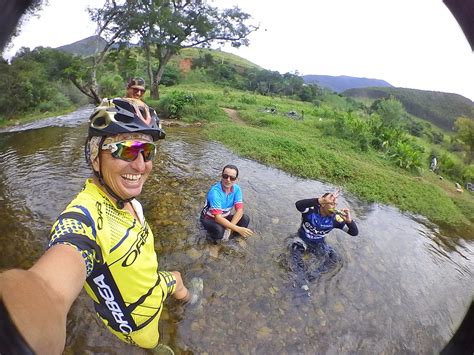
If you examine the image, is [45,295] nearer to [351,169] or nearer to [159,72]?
[351,169]

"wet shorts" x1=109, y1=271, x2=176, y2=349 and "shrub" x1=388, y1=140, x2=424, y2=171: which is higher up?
"wet shorts" x1=109, y1=271, x2=176, y2=349

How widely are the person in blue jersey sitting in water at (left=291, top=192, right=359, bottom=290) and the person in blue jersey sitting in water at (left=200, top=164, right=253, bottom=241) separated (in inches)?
38.6

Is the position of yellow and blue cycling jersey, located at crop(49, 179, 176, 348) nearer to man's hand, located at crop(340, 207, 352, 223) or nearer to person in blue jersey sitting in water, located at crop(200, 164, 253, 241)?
person in blue jersey sitting in water, located at crop(200, 164, 253, 241)

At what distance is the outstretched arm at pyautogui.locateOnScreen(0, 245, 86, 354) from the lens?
659 mm

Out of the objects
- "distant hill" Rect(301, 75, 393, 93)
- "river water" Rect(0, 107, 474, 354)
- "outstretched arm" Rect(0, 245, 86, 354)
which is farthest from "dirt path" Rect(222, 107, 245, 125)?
"distant hill" Rect(301, 75, 393, 93)

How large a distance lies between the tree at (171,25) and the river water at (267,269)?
10.6 meters

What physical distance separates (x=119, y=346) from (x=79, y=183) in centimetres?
467

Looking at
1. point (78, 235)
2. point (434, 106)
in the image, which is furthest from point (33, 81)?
point (434, 106)

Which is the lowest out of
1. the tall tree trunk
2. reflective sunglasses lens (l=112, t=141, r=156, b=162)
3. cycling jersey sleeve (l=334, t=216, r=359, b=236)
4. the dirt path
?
cycling jersey sleeve (l=334, t=216, r=359, b=236)

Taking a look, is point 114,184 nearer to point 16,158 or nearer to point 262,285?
point 262,285

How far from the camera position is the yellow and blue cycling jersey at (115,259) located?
54.9 inches

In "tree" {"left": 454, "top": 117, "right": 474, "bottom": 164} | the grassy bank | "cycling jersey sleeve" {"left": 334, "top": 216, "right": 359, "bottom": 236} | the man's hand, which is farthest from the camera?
"tree" {"left": 454, "top": 117, "right": 474, "bottom": 164}

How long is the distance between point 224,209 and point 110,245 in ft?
10.4

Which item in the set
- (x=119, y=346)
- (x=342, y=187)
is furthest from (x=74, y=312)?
(x=342, y=187)
